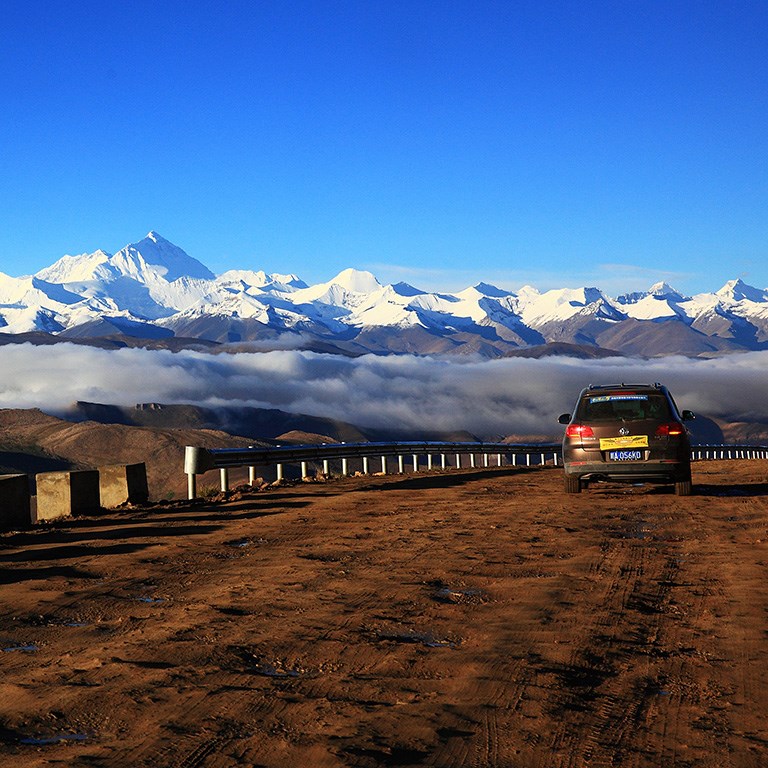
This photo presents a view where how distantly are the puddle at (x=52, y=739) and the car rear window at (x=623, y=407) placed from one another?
539 inches

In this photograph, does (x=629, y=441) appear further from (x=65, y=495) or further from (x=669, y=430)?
(x=65, y=495)

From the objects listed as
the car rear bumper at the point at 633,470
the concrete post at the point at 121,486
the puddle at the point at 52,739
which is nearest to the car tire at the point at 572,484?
the car rear bumper at the point at 633,470

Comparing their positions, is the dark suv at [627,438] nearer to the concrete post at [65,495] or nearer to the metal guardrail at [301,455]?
the metal guardrail at [301,455]

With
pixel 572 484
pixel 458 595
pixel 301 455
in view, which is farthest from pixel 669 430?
pixel 301 455

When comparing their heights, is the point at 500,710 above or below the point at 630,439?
below

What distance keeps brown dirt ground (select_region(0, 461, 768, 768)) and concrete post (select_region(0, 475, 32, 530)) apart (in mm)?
839

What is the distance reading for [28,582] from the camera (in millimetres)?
9773

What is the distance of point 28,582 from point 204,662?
4.01 meters

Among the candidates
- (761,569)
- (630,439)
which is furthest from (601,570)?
(630,439)

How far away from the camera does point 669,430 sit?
57.3 ft

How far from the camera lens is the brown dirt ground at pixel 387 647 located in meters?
4.87

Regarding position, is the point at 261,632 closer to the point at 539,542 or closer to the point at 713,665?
the point at 713,665

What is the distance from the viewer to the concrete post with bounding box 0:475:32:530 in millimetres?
14562

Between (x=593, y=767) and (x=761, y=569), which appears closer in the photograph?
(x=593, y=767)
